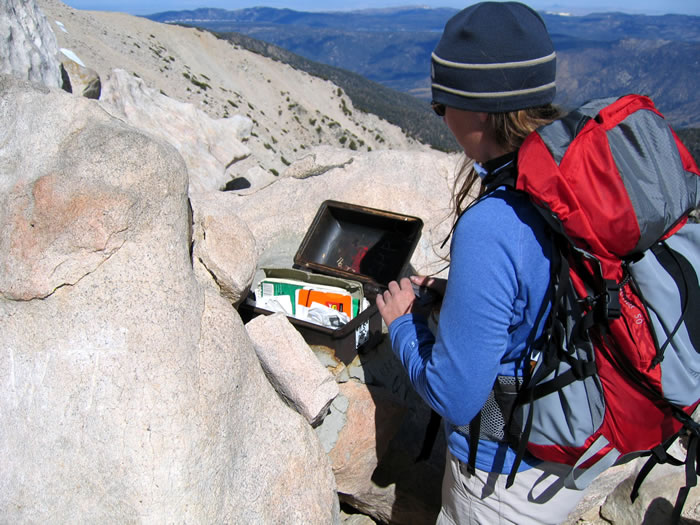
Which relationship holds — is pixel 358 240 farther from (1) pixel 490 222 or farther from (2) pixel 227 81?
(2) pixel 227 81

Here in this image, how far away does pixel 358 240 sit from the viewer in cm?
486

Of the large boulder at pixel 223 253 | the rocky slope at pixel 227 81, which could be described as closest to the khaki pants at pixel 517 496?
the large boulder at pixel 223 253

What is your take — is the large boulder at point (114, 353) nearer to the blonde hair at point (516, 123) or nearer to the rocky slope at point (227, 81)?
the blonde hair at point (516, 123)

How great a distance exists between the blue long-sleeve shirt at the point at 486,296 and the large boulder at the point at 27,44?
595 cm

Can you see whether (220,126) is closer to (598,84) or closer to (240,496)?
(240,496)

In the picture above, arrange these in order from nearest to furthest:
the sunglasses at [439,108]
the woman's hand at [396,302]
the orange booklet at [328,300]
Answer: the sunglasses at [439,108], the woman's hand at [396,302], the orange booklet at [328,300]

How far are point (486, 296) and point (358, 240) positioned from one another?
331cm

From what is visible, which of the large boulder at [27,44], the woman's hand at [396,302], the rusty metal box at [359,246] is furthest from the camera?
the large boulder at [27,44]

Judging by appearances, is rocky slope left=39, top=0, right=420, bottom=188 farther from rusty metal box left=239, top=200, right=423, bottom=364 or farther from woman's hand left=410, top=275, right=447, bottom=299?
woman's hand left=410, top=275, right=447, bottom=299

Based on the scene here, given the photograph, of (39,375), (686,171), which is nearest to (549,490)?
(686,171)

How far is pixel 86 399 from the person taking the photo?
2.16m

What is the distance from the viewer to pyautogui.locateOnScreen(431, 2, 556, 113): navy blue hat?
1.63 metres

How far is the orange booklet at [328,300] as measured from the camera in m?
3.91

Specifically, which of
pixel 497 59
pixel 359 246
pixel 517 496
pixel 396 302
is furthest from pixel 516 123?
pixel 359 246
